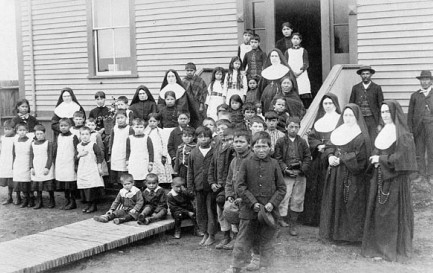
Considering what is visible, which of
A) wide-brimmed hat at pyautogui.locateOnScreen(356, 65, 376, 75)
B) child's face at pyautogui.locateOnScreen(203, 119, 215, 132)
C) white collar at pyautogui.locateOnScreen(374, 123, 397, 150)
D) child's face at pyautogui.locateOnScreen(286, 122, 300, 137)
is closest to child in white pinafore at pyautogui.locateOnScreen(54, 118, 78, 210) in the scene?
child's face at pyautogui.locateOnScreen(203, 119, 215, 132)

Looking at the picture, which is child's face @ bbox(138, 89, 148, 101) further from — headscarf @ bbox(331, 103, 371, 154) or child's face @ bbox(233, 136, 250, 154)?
headscarf @ bbox(331, 103, 371, 154)

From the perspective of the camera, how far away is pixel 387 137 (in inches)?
237

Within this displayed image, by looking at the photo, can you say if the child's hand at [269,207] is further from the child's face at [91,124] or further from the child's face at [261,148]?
the child's face at [91,124]

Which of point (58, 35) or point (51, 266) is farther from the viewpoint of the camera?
point (58, 35)

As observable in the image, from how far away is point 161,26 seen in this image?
461 inches

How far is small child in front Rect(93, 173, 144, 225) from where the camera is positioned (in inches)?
281

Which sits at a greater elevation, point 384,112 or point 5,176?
point 384,112

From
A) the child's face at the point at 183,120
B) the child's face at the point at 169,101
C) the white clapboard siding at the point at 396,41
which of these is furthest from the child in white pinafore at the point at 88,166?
the white clapboard siding at the point at 396,41

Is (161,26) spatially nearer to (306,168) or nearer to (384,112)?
(306,168)

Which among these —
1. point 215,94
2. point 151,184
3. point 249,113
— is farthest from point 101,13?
point 151,184

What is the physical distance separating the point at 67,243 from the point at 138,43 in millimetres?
6640

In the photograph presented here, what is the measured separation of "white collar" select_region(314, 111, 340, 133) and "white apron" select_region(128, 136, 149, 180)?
2.50 meters

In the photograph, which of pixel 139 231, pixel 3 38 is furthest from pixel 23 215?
pixel 3 38

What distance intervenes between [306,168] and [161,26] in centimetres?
593
